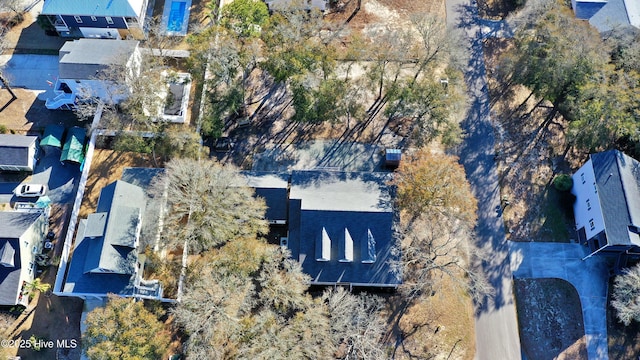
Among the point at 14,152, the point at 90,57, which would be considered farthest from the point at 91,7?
the point at 14,152

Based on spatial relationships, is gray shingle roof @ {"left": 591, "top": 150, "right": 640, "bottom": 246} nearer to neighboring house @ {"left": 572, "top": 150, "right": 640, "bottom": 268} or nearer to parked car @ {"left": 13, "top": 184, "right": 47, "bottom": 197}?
neighboring house @ {"left": 572, "top": 150, "right": 640, "bottom": 268}

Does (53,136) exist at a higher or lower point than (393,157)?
higher

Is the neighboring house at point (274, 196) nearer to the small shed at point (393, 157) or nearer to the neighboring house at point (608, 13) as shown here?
the small shed at point (393, 157)

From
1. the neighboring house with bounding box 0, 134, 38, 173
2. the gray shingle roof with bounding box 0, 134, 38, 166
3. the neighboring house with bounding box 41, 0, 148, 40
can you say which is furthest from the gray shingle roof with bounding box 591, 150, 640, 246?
the gray shingle roof with bounding box 0, 134, 38, 166

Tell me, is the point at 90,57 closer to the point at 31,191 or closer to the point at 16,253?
the point at 31,191

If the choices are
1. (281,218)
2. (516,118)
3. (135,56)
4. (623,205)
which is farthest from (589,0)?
(135,56)

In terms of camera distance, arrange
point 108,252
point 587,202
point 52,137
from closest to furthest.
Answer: point 108,252
point 587,202
point 52,137
